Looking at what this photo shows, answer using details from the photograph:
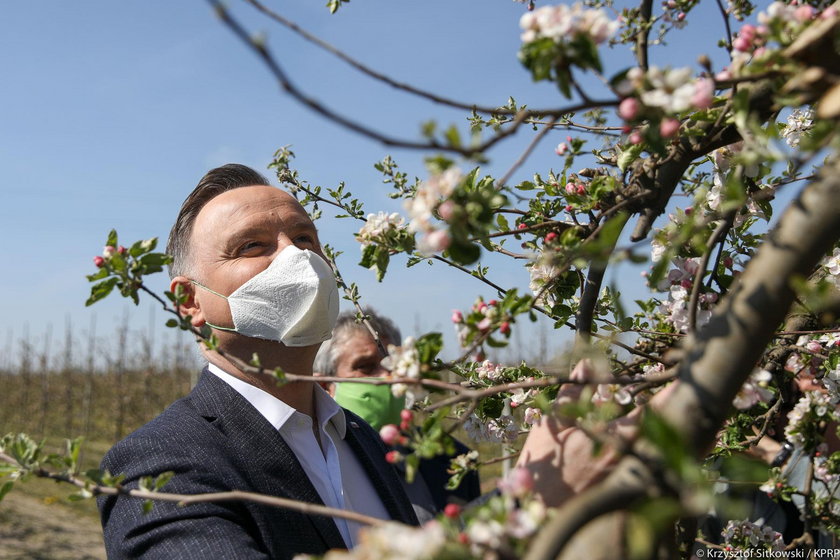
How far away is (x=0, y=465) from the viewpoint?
3.92 feet

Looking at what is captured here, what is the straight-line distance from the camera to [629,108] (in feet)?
2.84

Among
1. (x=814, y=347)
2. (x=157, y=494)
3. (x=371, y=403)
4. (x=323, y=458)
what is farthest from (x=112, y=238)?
(x=371, y=403)

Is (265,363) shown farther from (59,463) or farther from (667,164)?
(667,164)

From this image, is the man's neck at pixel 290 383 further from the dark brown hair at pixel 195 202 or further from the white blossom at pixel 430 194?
the white blossom at pixel 430 194

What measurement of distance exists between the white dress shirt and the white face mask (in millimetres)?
191

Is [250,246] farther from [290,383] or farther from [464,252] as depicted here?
[464,252]

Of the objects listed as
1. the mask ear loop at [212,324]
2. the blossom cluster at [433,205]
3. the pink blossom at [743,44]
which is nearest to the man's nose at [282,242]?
the mask ear loop at [212,324]

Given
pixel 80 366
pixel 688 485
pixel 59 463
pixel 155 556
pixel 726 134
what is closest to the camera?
pixel 688 485

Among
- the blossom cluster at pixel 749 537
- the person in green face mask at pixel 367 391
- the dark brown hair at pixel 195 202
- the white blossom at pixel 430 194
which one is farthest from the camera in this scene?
the person in green face mask at pixel 367 391

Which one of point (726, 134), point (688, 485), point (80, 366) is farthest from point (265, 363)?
point (80, 366)

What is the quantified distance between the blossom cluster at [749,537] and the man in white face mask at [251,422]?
40.0 inches

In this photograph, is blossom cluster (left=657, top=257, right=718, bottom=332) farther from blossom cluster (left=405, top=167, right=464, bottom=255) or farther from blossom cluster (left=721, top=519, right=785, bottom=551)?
blossom cluster (left=721, top=519, right=785, bottom=551)

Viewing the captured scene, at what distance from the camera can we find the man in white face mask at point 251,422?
5.67ft

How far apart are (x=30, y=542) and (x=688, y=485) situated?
10405mm
